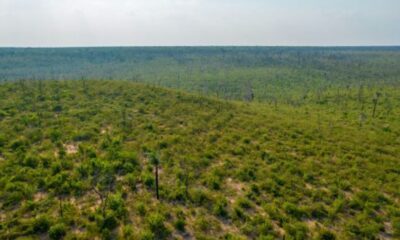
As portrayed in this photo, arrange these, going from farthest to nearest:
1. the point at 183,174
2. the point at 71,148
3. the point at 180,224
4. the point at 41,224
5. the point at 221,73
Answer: the point at 221,73, the point at 71,148, the point at 183,174, the point at 180,224, the point at 41,224

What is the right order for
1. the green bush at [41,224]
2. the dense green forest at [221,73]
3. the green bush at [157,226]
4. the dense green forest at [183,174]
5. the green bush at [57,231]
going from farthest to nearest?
the dense green forest at [221,73] → the dense green forest at [183,174] → the green bush at [157,226] → the green bush at [41,224] → the green bush at [57,231]

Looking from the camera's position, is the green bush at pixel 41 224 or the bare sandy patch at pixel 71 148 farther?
the bare sandy patch at pixel 71 148

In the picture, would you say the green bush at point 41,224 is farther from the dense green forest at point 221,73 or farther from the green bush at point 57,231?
the dense green forest at point 221,73

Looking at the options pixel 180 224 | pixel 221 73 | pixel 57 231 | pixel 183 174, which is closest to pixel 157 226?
pixel 180 224

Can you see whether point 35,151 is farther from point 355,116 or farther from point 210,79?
point 210,79

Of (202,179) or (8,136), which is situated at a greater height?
(8,136)

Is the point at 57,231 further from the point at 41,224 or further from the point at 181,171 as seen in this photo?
the point at 181,171

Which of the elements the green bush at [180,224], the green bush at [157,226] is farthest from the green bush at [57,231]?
the green bush at [180,224]

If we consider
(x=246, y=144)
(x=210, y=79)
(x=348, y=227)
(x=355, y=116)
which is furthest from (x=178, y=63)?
(x=348, y=227)

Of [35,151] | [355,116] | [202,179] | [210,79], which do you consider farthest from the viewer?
[210,79]
